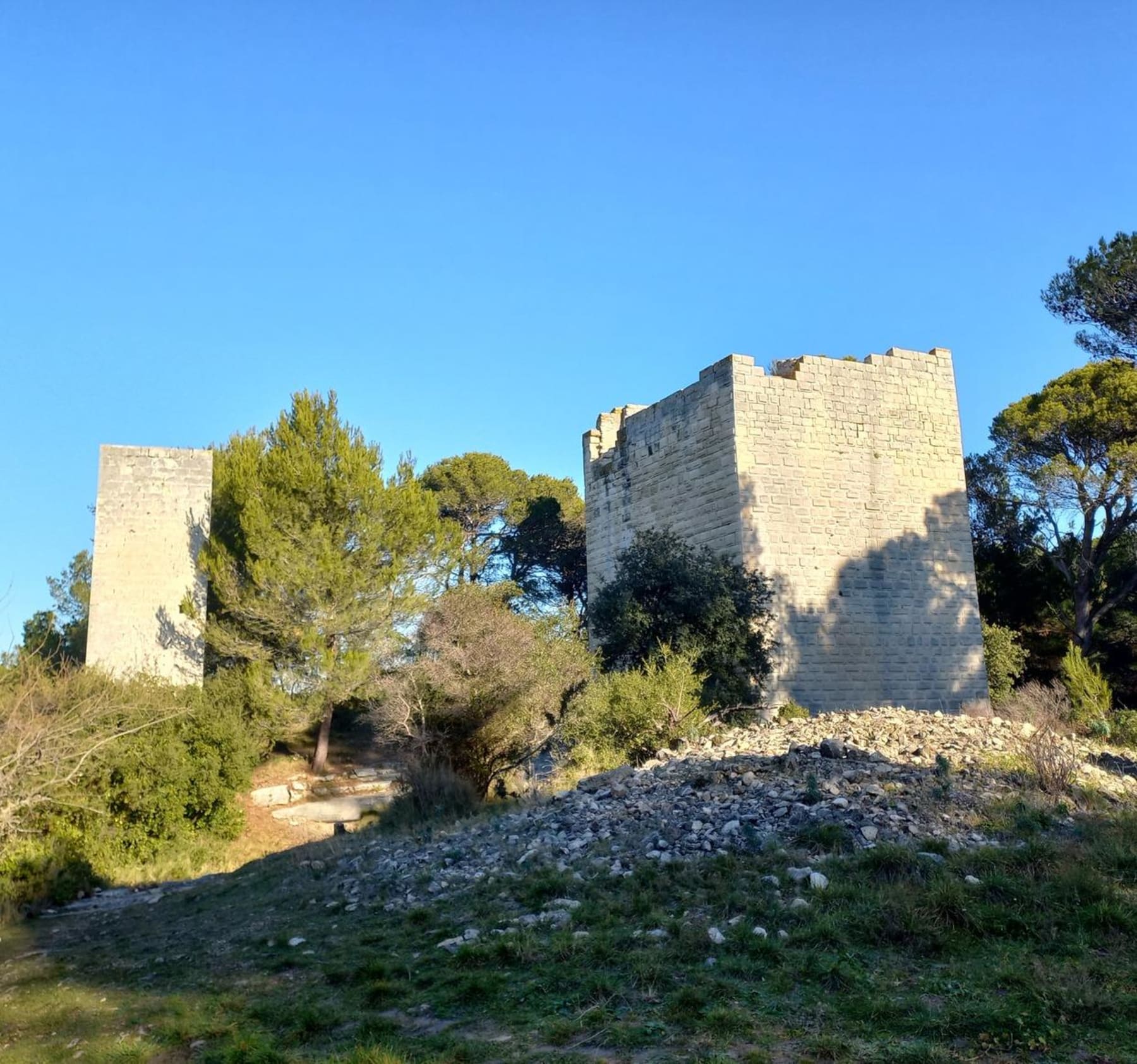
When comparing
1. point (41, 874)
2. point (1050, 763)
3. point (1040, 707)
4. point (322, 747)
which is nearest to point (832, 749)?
point (1050, 763)

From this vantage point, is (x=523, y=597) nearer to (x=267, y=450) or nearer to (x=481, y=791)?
(x=267, y=450)

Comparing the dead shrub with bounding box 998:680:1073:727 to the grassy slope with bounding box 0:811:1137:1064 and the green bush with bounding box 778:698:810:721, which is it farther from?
the grassy slope with bounding box 0:811:1137:1064

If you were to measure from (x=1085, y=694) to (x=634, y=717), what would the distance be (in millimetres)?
5902

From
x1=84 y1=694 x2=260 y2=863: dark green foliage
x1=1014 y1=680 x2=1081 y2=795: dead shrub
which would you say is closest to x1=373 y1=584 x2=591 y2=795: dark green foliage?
x1=84 y1=694 x2=260 y2=863: dark green foliage

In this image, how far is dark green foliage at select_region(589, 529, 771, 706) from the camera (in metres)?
14.9

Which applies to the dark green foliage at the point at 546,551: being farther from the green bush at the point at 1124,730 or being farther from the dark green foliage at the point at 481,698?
the green bush at the point at 1124,730

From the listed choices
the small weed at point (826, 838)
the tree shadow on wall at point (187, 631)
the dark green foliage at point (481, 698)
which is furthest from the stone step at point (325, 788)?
the small weed at point (826, 838)

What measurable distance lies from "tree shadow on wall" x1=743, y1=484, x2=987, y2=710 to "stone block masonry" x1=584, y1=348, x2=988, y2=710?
26 mm

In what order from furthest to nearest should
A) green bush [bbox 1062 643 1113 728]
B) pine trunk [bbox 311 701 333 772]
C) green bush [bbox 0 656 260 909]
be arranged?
1. pine trunk [bbox 311 701 333 772]
2. green bush [bbox 1062 643 1113 728]
3. green bush [bbox 0 656 260 909]

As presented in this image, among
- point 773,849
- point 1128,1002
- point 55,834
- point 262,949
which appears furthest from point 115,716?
point 1128,1002

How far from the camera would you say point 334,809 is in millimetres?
17375

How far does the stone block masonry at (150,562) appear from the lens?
18391 millimetres

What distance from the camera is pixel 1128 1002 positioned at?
442 cm

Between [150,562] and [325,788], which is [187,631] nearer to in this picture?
[150,562]
